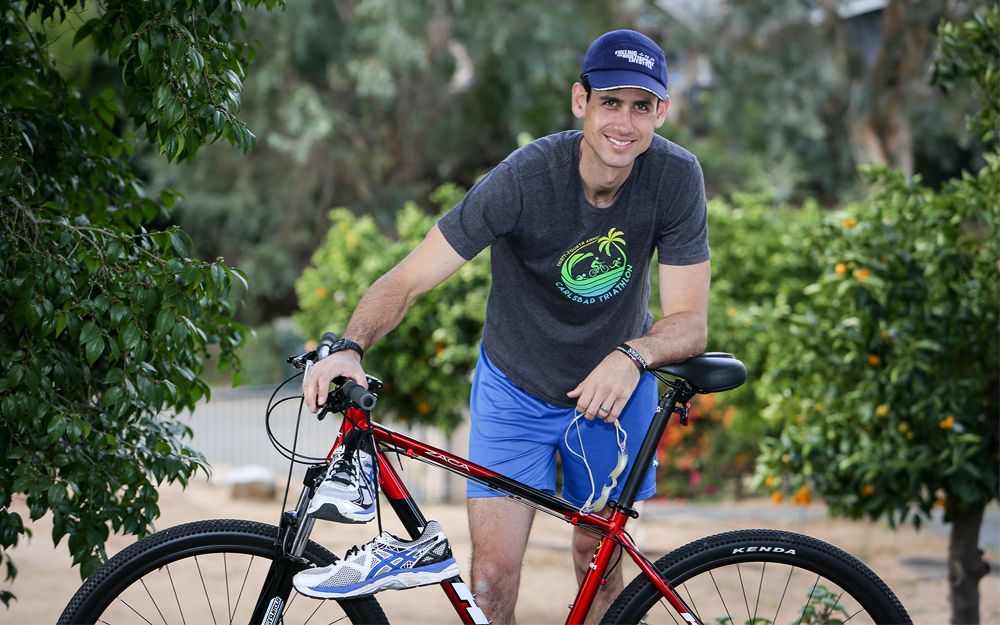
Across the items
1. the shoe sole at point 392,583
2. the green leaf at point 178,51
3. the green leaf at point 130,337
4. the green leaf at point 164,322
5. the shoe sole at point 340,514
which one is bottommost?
the shoe sole at point 392,583

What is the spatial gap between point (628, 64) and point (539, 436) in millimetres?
1147

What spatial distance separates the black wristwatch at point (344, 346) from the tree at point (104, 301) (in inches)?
19.6

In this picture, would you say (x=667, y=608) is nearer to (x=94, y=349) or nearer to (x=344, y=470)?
(x=344, y=470)

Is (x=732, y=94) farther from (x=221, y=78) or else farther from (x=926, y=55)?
(x=221, y=78)

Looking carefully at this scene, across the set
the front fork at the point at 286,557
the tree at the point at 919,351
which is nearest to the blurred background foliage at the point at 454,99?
the tree at the point at 919,351

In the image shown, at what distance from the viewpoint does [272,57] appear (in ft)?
Answer: 43.2

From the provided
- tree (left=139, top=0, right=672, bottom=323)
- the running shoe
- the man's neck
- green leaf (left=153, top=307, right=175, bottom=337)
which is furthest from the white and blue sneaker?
tree (left=139, top=0, right=672, bottom=323)

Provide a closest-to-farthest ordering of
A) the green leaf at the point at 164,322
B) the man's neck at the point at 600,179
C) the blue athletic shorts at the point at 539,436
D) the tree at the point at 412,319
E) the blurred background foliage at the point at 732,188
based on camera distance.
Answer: the green leaf at the point at 164,322 → the man's neck at the point at 600,179 → the blue athletic shorts at the point at 539,436 → the blurred background foliage at the point at 732,188 → the tree at the point at 412,319

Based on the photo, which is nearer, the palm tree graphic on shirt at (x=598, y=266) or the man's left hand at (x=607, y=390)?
the man's left hand at (x=607, y=390)

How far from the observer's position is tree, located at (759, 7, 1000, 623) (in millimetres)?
3773

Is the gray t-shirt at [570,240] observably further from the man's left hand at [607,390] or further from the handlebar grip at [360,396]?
the handlebar grip at [360,396]

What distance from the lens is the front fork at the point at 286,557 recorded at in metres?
2.08

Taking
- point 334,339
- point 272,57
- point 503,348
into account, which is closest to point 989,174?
point 503,348

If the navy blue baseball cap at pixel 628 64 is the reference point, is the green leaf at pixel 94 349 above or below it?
below
